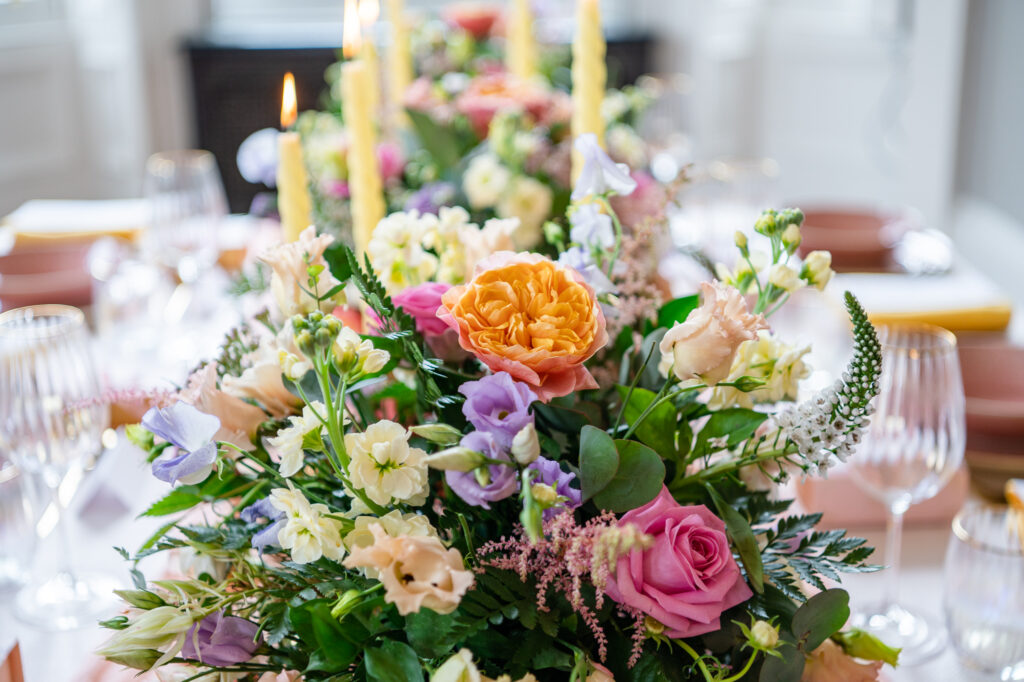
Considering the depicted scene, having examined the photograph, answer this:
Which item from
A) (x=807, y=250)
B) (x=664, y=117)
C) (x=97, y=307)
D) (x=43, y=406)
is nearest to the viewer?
(x=43, y=406)

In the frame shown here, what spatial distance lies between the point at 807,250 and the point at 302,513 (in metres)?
1.53

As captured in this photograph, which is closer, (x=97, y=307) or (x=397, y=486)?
(x=397, y=486)

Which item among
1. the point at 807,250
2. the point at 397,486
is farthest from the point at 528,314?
the point at 807,250

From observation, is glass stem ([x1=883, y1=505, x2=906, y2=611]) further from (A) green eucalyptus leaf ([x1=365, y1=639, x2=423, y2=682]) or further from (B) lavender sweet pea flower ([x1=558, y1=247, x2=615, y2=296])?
(A) green eucalyptus leaf ([x1=365, y1=639, x2=423, y2=682])

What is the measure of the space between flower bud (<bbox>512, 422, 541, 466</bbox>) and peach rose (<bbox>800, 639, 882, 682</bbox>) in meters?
0.23

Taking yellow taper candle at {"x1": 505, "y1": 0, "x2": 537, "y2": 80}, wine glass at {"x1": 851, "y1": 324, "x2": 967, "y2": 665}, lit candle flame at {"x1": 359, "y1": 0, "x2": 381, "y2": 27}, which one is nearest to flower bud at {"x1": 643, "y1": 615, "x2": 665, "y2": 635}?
wine glass at {"x1": 851, "y1": 324, "x2": 967, "y2": 665}

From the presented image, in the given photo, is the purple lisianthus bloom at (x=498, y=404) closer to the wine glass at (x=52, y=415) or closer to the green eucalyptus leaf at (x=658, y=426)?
the green eucalyptus leaf at (x=658, y=426)

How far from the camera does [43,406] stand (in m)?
0.88

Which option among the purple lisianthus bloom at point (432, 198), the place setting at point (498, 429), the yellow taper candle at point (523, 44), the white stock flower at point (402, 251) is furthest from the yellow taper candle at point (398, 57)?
the white stock flower at point (402, 251)

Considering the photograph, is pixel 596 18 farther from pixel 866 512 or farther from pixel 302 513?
pixel 302 513

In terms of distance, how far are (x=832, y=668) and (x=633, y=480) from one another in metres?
0.18

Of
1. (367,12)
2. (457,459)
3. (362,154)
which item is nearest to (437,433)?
(457,459)

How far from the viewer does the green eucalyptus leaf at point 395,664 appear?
0.54 m

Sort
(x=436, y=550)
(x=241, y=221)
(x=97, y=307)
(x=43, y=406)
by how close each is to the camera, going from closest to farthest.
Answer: (x=436, y=550), (x=43, y=406), (x=97, y=307), (x=241, y=221)
